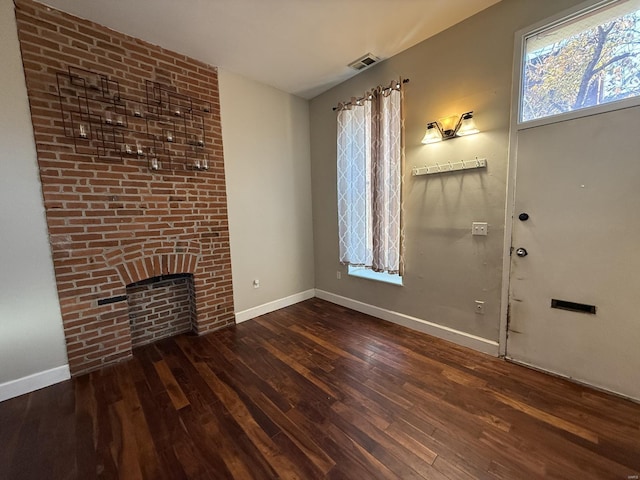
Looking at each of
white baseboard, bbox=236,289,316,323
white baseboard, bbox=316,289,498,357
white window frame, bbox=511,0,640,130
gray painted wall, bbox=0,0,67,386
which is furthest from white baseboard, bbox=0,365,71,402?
white window frame, bbox=511,0,640,130

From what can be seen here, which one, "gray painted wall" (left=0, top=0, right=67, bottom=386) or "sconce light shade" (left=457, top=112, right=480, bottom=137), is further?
"sconce light shade" (left=457, top=112, right=480, bottom=137)

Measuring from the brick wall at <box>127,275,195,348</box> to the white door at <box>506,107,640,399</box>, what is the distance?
10.9ft

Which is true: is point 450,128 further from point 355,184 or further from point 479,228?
point 355,184

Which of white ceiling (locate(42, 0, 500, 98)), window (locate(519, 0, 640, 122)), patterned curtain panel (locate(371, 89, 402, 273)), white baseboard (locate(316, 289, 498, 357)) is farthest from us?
patterned curtain panel (locate(371, 89, 402, 273))

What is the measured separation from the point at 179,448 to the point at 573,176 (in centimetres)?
321

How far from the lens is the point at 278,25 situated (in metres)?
2.22

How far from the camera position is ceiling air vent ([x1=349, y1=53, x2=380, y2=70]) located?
272 centimetres

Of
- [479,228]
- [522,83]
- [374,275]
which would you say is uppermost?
[522,83]

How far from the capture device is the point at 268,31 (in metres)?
2.29

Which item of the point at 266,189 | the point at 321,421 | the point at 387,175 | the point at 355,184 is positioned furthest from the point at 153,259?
the point at 387,175

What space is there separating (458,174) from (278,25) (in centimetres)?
210

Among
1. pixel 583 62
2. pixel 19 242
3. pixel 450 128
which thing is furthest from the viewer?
pixel 450 128

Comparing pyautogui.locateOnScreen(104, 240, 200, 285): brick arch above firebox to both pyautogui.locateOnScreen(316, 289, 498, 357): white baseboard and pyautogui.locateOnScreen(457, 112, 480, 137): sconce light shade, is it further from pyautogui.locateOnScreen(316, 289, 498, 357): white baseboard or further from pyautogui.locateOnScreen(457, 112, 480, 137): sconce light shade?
pyautogui.locateOnScreen(457, 112, 480, 137): sconce light shade

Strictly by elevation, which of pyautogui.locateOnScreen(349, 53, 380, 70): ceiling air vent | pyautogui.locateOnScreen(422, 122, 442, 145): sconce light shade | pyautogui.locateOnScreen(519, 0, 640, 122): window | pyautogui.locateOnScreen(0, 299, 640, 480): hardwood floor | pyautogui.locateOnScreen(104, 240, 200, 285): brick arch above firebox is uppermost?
pyautogui.locateOnScreen(349, 53, 380, 70): ceiling air vent
